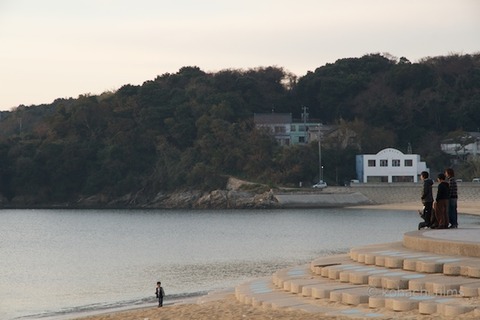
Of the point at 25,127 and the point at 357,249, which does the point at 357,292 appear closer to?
the point at 357,249

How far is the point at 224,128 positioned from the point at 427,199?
10020cm

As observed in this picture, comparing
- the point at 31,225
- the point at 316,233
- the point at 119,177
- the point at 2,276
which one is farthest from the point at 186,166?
the point at 2,276

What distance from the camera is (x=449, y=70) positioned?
5482 inches

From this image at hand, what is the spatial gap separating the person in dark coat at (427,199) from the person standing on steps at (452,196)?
0.42 metres

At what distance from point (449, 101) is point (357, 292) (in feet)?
366

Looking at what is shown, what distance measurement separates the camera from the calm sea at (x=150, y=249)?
125 feet

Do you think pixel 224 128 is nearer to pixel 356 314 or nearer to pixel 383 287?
pixel 383 287

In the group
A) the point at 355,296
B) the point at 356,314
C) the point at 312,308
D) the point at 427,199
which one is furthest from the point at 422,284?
the point at 427,199

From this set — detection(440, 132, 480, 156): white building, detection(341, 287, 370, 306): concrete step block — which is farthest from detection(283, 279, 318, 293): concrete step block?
detection(440, 132, 480, 156): white building

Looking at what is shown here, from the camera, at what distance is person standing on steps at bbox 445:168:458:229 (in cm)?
2264

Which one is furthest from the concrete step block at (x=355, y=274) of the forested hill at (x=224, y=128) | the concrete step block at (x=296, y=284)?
the forested hill at (x=224, y=128)

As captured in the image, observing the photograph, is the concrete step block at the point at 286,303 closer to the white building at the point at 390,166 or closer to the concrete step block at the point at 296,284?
the concrete step block at the point at 296,284

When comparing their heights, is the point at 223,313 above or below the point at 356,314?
below

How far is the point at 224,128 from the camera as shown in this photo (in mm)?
123500
